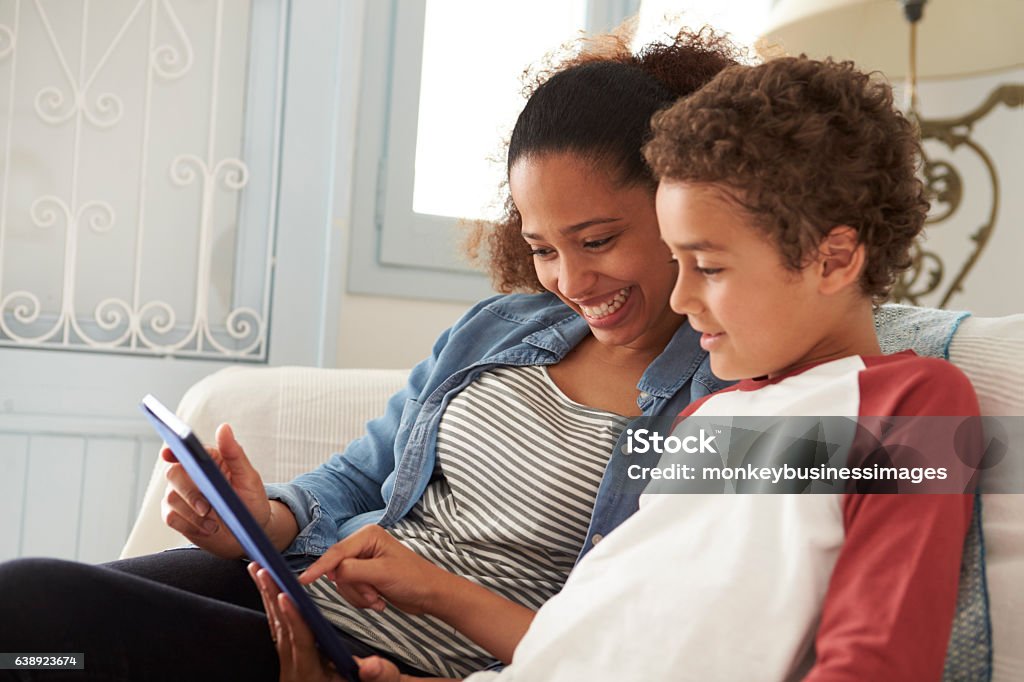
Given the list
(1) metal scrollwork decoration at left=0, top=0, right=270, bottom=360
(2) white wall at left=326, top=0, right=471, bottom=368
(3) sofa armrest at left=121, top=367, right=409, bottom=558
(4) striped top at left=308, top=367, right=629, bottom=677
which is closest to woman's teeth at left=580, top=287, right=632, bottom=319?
(4) striped top at left=308, top=367, right=629, bottom=677

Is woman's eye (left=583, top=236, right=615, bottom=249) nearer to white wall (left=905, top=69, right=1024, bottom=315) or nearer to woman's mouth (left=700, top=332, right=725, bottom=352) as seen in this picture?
woman's mouth (left=700, top=332, right=725, bottom=352)

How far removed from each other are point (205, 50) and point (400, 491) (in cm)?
135

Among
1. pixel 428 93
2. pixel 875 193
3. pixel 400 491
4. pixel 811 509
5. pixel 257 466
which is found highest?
pixel 428 93

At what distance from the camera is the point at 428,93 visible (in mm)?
2219

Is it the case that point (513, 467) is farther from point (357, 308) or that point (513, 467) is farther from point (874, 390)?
point (357, 308)

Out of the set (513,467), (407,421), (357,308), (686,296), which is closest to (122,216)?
(357,308)

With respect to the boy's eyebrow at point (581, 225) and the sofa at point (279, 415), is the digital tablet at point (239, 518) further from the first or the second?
the sofa at point (279, 415)

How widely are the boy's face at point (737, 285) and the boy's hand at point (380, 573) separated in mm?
388

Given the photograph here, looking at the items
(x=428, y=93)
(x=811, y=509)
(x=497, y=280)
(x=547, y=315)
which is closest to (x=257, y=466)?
(x=497, y=280)

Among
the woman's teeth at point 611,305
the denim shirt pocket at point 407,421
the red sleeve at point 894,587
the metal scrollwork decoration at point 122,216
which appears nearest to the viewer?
the red sleeve at point 894,587

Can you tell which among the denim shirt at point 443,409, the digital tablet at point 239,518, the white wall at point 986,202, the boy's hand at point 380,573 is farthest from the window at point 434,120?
the digital tablet at point 239,518

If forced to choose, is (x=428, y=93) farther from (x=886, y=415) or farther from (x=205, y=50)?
(x=886, y=415)

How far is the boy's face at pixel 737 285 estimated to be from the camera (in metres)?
0.79

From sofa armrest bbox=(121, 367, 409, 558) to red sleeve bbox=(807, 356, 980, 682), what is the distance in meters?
1.11
